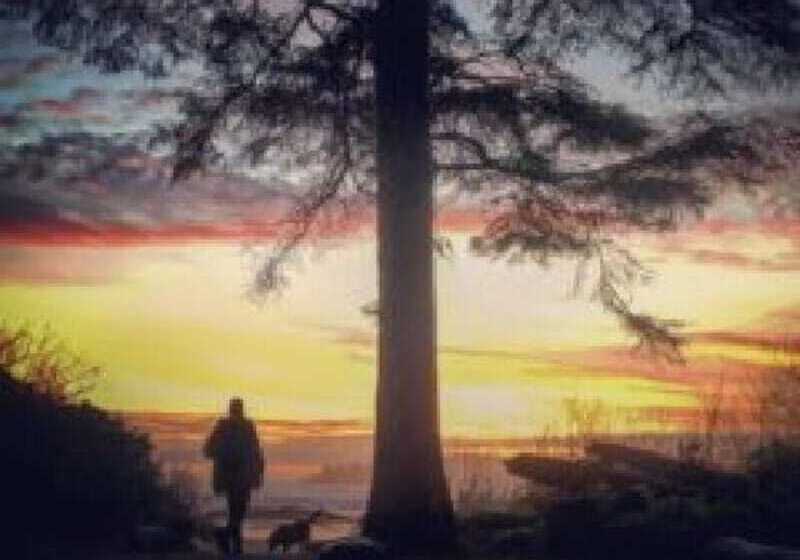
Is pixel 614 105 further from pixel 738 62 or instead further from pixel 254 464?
pixel 254 464

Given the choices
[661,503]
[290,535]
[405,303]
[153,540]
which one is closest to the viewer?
[661,503]

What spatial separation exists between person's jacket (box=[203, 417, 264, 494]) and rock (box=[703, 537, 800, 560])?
5965mm

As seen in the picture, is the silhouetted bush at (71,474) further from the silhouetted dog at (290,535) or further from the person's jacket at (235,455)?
the silhouetted dog at (290,535)

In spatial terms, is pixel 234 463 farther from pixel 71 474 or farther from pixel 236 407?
pixel 71 474

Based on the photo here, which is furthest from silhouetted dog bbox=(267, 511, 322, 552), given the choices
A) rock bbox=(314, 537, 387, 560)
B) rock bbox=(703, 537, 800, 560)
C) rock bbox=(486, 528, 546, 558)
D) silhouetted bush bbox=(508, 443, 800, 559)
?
rock bbox=(703, 537, 800, 560)

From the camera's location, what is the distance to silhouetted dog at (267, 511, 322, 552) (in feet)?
56.9

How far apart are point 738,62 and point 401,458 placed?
6.43m

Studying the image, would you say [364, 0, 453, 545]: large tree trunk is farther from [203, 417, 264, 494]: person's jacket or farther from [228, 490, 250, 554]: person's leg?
[228, 490, 250, 554]: person's leg

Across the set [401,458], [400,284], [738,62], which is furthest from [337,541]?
[738,62]

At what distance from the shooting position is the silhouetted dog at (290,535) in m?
17.3

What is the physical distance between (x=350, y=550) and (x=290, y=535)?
12.3 ft

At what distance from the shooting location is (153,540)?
16.5 m

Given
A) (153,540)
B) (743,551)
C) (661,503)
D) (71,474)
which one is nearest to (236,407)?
(153,540)

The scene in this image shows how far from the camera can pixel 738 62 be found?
1662cm
